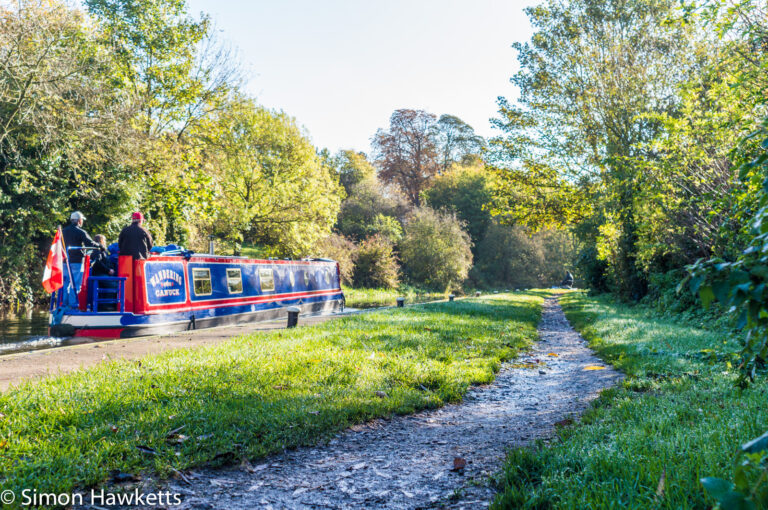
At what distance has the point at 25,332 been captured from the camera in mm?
11203

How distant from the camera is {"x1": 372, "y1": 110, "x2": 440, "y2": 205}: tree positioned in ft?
159

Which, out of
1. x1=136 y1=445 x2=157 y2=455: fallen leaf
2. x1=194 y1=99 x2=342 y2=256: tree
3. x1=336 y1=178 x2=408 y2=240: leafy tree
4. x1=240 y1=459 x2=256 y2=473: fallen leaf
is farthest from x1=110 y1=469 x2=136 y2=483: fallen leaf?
x1=336 y1=178 x2=408 y2=240: leafy tree

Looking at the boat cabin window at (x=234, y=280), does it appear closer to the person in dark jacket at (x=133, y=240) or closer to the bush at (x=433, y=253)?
the person in dark jacket at (x=133, y=240)

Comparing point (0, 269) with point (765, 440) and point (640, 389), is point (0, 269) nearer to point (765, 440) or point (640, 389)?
point (640, 389)

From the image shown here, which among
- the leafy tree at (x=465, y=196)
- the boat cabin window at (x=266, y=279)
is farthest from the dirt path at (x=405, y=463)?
the leafy tree at (x=465, y=196)

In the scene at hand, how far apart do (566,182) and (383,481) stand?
53.9 feet

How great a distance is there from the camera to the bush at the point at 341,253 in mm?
28359

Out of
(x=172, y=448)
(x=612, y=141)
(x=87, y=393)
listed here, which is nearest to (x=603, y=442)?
(x=172, y=448)

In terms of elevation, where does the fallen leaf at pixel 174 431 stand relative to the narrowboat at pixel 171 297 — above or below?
below

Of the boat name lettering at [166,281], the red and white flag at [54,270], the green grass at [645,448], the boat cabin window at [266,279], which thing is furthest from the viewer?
the boat cabin window at [266,279]

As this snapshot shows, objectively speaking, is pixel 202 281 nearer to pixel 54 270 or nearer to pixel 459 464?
pixel 54 270

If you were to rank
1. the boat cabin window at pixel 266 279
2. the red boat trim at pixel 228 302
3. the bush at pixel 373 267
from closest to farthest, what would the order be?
the red boat trim at pixel 228 302
the boat cabin window at pixel 266 279
the bush at pixel 373 267

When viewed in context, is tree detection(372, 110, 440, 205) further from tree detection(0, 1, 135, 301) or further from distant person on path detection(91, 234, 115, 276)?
distant person on path detection(91, 234, 115, 276)

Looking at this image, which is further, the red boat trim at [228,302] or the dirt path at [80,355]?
the red boat trim at [228,302]
